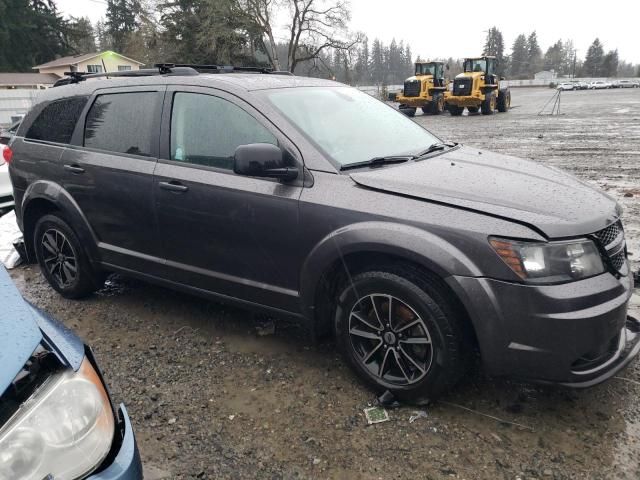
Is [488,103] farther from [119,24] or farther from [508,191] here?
[119,24]

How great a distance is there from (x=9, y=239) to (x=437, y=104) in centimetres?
2531

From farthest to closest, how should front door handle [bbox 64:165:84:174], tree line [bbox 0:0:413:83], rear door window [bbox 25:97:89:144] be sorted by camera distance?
tree line [bbox 0:0:413:83], rear door window [bbox 25:97:89:144], front door handle [bbox 64:165:84:174]

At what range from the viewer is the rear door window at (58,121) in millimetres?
4176

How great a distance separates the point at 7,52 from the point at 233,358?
5903cm

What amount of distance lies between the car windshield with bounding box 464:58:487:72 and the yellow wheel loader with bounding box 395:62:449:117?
1701mm

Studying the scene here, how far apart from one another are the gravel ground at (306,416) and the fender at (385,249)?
0.62m

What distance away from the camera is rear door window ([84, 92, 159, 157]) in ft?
12.0

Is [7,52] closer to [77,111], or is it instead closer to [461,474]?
[77,111]

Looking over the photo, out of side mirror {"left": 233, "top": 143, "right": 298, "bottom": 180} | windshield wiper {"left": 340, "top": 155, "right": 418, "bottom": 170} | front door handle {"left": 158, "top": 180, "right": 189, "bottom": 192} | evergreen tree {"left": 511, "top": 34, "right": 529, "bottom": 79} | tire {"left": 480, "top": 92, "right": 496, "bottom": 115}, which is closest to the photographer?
side mirror {"left": 233, "top": 143, "right": 298, "bottom": 180}

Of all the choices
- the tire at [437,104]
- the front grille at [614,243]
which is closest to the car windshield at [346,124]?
the front grille at [614,243]

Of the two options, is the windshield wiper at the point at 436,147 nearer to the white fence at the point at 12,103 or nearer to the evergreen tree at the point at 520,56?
the white fence at the point at 12,103

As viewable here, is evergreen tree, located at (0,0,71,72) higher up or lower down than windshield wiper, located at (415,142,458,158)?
higher up

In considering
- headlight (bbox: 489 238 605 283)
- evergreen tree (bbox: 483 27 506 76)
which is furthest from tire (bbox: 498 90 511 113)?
evergreen tree (bbox: 483 27 506 76)

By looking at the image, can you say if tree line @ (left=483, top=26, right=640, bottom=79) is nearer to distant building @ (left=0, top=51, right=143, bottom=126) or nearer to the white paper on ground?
distant building @ (left=0, top=51, right=143, bottom=126)
